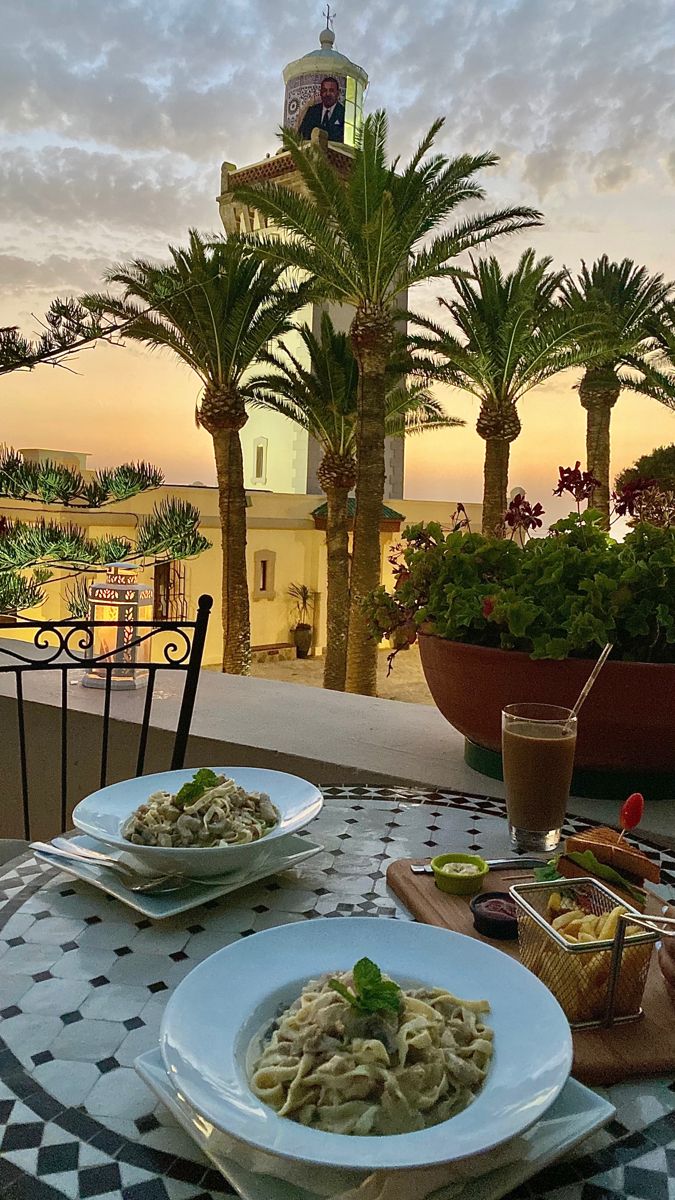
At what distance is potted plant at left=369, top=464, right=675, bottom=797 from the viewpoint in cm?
159

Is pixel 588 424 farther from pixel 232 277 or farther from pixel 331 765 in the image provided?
pixel 331 765

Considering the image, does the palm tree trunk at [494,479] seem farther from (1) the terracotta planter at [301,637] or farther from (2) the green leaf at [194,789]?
(2) the green leaf at [194,789]

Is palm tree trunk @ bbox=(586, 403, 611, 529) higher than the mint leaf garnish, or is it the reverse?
palm tree trunk @ bbox=(586, 403, 611, 529)

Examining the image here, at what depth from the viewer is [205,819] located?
3.56 feet

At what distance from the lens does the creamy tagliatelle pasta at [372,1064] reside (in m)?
0.59

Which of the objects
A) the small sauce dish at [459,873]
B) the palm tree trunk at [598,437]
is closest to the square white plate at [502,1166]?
the small sauce dish at [459,873]

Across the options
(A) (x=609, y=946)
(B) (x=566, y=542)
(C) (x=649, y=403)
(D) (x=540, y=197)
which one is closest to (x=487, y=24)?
(D) (x=540, y=197)

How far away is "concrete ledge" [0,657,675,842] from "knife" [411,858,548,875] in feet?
1.75

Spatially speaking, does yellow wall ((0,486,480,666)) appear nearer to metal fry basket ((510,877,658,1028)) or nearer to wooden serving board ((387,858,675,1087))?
wooden serving board ((387,858,675,1087))

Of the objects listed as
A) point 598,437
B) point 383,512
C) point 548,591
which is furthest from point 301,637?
point 548,591

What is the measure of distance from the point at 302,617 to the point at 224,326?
29.7 feet

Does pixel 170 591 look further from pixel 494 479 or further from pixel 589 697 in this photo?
pixel 589 697

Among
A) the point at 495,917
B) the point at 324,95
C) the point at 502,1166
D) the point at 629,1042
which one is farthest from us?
the point at 324,95

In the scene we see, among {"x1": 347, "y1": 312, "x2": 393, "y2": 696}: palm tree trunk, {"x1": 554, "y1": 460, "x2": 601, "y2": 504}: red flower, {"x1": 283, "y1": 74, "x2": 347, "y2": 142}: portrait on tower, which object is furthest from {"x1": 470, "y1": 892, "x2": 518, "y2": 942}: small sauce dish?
{"x1": 283, "y1": 74, "x2": 347, "y2": 142}: portrait on tower
